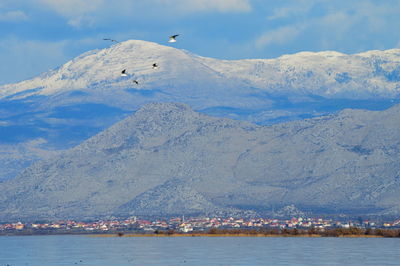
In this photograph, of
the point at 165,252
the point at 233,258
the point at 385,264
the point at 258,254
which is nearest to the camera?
the point at 385,264

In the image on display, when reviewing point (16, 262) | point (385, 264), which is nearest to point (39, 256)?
point (16, 262)

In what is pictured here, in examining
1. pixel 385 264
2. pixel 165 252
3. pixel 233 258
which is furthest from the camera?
pixel 165 252

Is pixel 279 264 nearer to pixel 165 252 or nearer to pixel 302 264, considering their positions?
pixel 302 264

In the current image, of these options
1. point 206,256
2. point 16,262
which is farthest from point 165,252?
point 16,262

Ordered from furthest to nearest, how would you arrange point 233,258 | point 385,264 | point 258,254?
point 258,254 → point 233,258 → point 385,264

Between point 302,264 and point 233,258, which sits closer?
point 302,264

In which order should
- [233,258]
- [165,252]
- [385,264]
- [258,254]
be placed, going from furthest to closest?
1. [165,252]
2. [258,254]
3. [233,258]
4. [385,264]

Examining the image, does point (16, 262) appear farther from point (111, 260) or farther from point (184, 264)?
point (184, 264)

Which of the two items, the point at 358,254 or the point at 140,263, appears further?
the point at 358,254

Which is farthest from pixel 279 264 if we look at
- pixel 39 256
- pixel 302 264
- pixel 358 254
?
pixel 39 256
